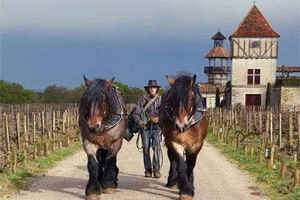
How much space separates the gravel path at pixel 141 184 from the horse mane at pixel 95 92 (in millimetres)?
1597

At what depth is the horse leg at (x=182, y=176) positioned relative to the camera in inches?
Answer: 250

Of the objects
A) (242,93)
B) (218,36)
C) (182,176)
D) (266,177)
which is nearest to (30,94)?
(218,36)

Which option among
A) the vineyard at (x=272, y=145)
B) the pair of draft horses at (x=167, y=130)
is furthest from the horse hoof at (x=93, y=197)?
the vineyard at (x=272, y=145)

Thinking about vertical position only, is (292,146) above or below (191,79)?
below

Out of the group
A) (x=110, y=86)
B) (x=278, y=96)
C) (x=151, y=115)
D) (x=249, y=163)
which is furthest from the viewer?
(x=278, y=96)

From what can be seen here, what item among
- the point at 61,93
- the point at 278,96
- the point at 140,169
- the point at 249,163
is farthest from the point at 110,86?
the point at 61,93

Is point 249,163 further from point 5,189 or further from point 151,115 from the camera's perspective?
point 5,189

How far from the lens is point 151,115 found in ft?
27.5

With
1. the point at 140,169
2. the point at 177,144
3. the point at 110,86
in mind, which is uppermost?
the point at 110,86

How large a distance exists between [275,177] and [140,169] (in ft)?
9.90

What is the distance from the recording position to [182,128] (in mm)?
6098

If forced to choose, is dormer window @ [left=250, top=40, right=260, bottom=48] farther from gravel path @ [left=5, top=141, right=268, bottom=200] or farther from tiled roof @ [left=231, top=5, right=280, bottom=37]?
gravel path @ [left=5, top=141, right=268, bottom=200]

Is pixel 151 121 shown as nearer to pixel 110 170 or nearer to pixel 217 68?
pixel 110 170

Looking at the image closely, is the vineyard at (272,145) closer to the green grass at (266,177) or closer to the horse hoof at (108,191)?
the green grass at (266,177)
